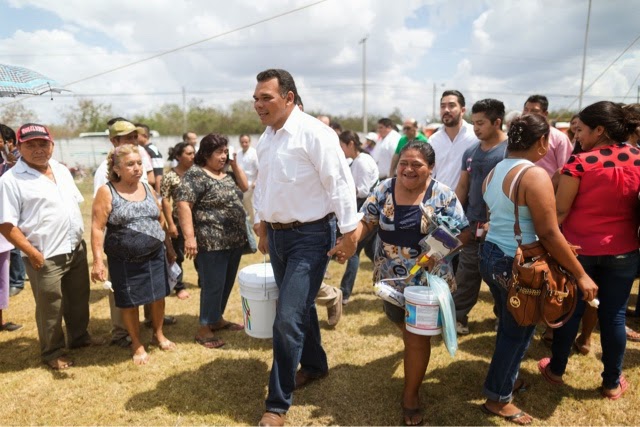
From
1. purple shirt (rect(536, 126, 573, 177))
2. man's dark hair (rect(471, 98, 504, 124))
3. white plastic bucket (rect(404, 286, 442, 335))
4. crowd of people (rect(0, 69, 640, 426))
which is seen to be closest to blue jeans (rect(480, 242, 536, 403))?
crowd of people (rect(0, 69, 640, 426))

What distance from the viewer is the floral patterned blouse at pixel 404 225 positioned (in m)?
2.92

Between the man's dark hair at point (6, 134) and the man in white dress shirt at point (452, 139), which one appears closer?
the man in white dress shirt at point (452, 139)

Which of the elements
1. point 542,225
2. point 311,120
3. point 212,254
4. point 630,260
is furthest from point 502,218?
point 212,254

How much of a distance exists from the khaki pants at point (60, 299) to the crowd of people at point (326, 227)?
11 mm

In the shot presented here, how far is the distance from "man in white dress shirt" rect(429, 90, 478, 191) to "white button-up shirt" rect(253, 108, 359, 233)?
2103 mm

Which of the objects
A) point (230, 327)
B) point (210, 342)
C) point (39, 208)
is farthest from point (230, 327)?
point (39, 208)

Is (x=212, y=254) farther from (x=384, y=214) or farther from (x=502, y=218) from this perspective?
(x=502, y=218)

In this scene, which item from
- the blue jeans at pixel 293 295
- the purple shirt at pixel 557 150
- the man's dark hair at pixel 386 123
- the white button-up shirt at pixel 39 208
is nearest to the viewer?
the blue jeans at pixel 293 295

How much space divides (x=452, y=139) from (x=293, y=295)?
271 centimetres

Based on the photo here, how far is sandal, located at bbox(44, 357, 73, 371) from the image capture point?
3812 mm

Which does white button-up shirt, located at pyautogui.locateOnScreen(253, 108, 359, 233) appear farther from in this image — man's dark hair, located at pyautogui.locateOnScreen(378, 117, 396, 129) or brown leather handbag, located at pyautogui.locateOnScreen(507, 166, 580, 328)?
man's dark hair, located at pyautogui.locateOnScreen(378, 117, 396, 129)

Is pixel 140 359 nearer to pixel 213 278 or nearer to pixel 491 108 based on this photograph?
pixel 213 278

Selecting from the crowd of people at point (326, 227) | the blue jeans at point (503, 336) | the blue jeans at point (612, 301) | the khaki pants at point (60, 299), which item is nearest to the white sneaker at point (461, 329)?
the crowd of people at point (326, 227)

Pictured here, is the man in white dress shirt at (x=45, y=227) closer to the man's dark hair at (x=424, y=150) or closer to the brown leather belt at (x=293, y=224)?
the brown leather belt at (x=293, y=224)
